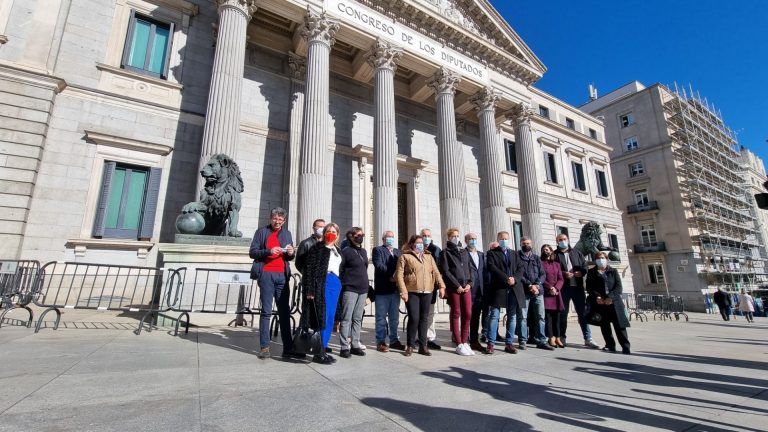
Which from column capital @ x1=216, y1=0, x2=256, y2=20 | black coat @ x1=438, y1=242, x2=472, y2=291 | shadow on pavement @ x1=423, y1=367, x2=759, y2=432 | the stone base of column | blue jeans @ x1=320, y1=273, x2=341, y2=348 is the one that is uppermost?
column capital @ x1=216, y1=0, x2=256, y2=20

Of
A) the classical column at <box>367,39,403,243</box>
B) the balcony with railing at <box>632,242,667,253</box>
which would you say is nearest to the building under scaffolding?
the balcony with railing at <box>632,242,667,253</box>

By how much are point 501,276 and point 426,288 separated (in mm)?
1415

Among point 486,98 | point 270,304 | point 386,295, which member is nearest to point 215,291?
point 270,304

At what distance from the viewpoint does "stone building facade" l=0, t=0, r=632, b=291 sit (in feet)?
32.3

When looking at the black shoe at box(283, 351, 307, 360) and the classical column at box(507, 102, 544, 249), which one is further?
the classical column at box(507, 102, 544, 249)

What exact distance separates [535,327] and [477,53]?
1537cm

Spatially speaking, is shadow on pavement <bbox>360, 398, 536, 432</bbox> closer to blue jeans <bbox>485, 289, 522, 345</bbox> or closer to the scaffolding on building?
blue jeans <bbox>485, 289, 522, 345</bbox>

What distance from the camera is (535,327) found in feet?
20.4

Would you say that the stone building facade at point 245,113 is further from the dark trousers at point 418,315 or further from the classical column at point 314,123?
the dark trousers at point 418,315

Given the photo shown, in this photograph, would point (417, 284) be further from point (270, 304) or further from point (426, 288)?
point (270, 304)

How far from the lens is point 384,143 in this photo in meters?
13.1

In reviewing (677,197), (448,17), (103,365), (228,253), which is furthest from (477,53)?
(677,197)

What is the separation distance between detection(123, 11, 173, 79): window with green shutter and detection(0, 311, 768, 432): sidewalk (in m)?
10.1

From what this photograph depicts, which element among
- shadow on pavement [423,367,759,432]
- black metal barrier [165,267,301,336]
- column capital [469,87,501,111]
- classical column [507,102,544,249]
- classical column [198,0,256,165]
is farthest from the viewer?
column capital [469,87,501,111]
